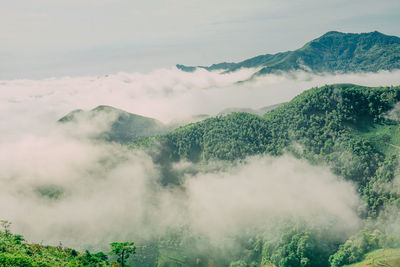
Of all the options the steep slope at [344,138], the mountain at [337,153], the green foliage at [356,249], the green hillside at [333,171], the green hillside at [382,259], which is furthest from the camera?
the steep slope at [344,138]

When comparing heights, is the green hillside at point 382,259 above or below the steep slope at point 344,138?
below

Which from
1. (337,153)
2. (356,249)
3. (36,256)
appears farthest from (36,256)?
(337,153)

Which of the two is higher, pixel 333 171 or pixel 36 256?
pixel 36 256

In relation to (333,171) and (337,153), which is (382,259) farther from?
(337,153)

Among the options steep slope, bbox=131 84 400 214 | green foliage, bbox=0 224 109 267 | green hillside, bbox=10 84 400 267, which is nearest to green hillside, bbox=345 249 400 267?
green hillside, bbox=10 84 400 267

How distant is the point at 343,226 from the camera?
134 m

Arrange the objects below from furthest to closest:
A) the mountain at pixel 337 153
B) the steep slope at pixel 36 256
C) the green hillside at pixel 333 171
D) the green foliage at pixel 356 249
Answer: the mountain at pixel 337 153, the green hillside at pixel 333 171, the green foliage at pixel 356 249, the steep slope at pixel 36 256

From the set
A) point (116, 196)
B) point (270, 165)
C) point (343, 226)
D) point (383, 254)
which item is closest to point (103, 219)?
point (116, 196)

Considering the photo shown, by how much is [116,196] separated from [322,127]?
440 ft

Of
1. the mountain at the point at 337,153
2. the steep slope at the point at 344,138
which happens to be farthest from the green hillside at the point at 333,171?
the steep slope at the point at 344,138

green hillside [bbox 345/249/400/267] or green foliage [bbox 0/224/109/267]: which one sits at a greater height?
green foliage [bbox 0/224/109/267]

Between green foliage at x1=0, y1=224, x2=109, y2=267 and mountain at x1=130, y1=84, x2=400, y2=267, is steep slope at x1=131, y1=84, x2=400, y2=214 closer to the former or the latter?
mountain at x1=130, y1=84, x2=400, y2=267

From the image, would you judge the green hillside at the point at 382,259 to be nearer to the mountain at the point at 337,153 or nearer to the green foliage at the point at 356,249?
the green foliage at the point at 356,249

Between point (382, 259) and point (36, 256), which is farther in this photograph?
point (382, 259)
